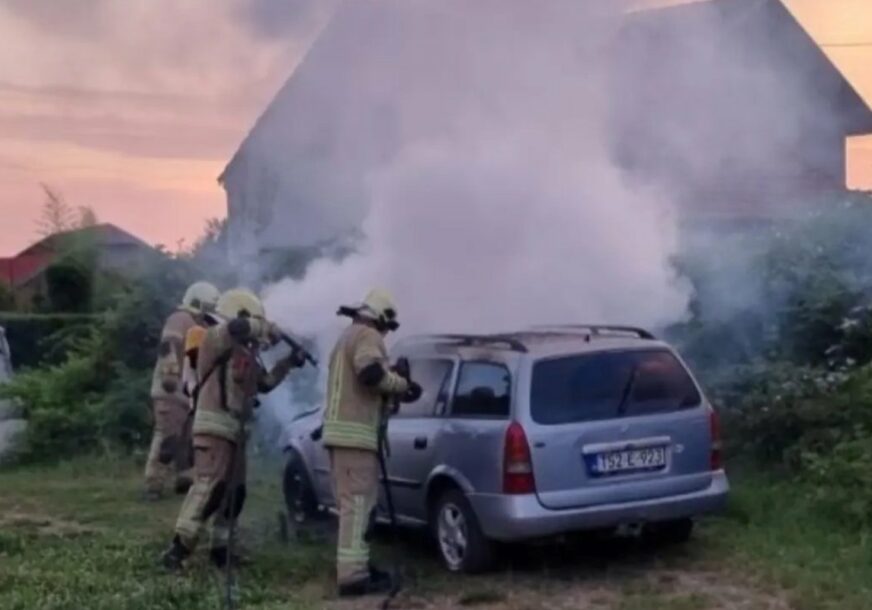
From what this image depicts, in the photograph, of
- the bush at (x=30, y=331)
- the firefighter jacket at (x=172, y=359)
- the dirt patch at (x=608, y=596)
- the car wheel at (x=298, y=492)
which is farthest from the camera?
the bush at (x=30, y=331)

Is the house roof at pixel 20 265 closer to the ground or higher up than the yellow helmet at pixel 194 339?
higher up

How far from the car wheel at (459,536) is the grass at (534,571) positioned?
3.9 inches

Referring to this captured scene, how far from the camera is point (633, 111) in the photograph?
13.6m

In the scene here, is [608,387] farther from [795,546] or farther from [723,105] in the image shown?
[723,105]

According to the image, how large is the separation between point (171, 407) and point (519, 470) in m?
6.06

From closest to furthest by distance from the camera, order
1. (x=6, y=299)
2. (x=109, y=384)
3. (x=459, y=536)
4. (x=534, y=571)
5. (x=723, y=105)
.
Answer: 1. (x=459, y=536)
2. (x=534, y=571)
3. (x=723, y=105)
4. (x=109, y=384)
5. (x=6, y=299)

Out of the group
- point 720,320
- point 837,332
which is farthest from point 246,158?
point 837,332

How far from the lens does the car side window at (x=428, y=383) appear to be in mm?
10188

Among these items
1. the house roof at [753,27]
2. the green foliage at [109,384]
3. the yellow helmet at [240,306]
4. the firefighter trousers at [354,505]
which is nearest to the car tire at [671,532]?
the firefighter trousers at [354,505]

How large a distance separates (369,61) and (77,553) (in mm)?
5039

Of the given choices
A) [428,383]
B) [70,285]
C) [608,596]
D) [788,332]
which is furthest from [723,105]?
[70,285]

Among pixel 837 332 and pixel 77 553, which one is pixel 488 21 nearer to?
pixel 837 332

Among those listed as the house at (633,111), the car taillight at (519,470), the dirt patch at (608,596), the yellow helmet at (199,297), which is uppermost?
the house at (633,111)

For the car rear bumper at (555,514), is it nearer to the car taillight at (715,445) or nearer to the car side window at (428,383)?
the car taillight at (715,445)
